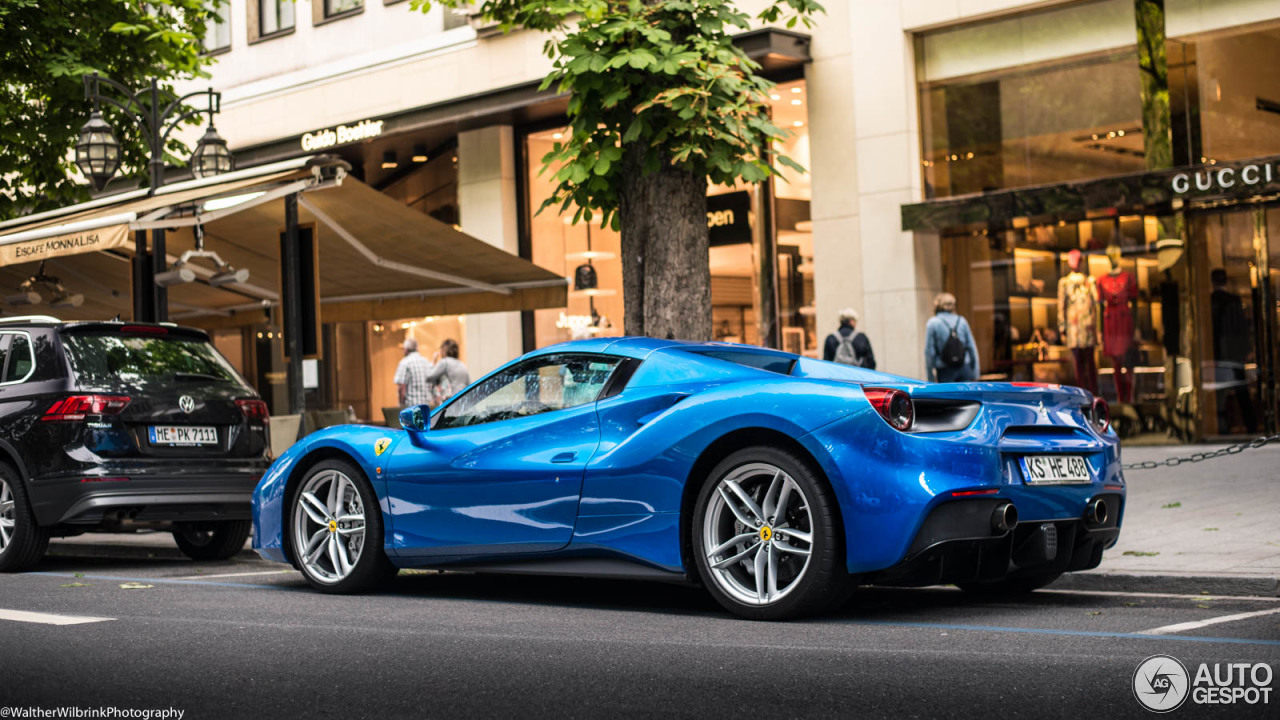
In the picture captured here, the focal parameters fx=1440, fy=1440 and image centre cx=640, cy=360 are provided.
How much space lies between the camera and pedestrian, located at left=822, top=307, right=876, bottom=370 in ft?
50.9

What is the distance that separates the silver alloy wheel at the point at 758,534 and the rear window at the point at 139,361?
16.5ft

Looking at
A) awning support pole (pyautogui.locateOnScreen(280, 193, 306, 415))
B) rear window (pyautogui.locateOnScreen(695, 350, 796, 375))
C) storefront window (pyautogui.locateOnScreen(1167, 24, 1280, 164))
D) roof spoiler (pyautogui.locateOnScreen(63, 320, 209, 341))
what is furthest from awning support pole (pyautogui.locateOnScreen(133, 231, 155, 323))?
storefront window (pyautogui.locateOnScreen(1167, 24, 1280, 164))

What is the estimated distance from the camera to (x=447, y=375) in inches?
701

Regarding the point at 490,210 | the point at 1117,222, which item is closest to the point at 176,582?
the point at 1117,222

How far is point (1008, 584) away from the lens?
731 cm

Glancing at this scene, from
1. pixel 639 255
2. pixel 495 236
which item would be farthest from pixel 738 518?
pixel 495 236

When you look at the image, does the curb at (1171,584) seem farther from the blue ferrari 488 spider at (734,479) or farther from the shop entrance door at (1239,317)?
the shop entrance door at (1239,317)

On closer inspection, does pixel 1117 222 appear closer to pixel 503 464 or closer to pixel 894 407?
pixel 503 464

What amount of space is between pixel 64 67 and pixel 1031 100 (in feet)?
37.2

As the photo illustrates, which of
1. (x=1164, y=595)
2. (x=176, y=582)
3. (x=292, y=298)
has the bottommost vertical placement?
(x=1164, y=595)

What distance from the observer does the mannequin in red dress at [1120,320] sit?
16703 millimetres

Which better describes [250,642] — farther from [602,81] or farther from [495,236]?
[495,236]

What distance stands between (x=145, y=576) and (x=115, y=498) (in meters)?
0.55

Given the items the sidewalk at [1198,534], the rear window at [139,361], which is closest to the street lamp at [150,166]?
the rear window at [139,361]
